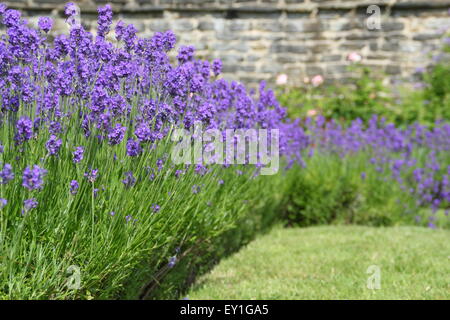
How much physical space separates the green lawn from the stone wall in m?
5.27

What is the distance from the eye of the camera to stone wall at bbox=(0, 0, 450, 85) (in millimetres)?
10938

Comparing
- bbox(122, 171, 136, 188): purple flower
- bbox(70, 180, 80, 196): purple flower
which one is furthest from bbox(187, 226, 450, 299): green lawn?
bbox(70, 180, 80, 196): purple flower

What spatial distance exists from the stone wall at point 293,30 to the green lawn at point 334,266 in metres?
5.27

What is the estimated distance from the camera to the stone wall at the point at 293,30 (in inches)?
431

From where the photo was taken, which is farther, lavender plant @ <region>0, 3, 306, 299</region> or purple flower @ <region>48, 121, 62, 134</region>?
purple flower @ <region>48, 121, 62, 134</region>

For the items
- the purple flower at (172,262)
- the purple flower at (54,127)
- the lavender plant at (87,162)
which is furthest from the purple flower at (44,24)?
the purple flower at (172,262)

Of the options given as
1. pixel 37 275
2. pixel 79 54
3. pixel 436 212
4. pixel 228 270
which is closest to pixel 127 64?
pixel 79 54

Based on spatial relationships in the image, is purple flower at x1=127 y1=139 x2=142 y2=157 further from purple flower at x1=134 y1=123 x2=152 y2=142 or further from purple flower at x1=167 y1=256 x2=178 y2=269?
purple flower at x1=167 y1=256 x2=178 y2=269

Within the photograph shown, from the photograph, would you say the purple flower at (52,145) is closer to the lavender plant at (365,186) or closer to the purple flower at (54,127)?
the purple flower at (54,127)

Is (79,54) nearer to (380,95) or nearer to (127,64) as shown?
(127,64)

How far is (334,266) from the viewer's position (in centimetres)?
521

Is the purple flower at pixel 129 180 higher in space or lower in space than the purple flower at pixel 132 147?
lower

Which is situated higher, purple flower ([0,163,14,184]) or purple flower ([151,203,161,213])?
purple flower ([0,163,14,184])

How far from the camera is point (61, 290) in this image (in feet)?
9.55
